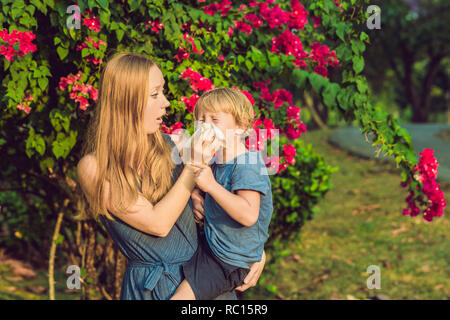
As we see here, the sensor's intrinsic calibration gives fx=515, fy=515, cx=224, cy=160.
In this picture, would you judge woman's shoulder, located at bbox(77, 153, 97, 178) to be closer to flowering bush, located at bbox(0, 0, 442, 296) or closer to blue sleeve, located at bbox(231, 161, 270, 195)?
blue sleeve, located at bbox(231, 161, 270, 195)

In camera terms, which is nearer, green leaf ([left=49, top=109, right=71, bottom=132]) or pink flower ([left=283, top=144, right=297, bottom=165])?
green leaf ([left=49, top=109, right=71, bottom=132])

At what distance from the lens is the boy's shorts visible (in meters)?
2.01

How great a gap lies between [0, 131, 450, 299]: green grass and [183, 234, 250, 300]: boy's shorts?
9.22 ft

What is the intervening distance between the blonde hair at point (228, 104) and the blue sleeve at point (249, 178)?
0.78 feet

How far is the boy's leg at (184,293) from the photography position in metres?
1.99

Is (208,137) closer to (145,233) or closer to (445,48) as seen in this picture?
(145,233)

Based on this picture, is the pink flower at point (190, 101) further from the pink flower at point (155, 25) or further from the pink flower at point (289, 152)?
the pink flower at point (289, 152)

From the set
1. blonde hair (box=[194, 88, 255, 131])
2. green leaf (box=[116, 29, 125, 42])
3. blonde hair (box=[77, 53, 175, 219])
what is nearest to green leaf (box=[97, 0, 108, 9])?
green leaf (box=[116, 29, 125, 42])

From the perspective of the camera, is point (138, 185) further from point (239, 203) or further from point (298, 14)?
point (298, 14)

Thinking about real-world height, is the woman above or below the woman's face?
below

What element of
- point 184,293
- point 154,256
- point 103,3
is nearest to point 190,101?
point 103,3

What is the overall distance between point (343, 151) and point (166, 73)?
393 inches

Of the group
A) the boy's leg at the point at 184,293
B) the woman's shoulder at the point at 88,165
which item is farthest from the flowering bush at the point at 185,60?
the boy's leg at the point at 184,293
